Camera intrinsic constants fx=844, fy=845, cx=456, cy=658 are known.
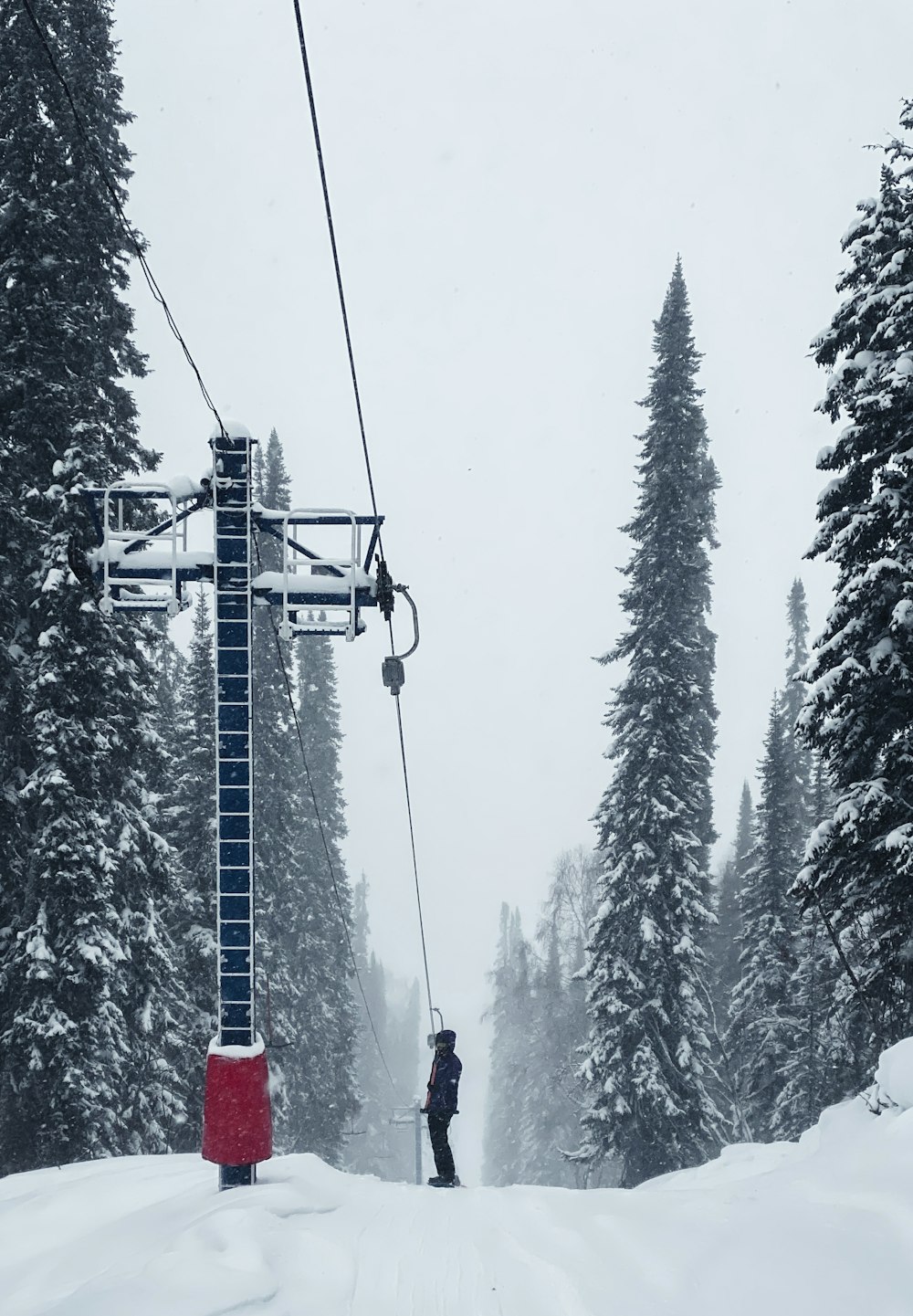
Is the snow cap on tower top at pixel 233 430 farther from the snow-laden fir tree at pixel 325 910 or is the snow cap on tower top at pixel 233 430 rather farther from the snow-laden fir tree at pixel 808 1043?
the snow-laden fir tree at pixel 325 910

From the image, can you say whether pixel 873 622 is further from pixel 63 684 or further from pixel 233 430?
pixel 63 684

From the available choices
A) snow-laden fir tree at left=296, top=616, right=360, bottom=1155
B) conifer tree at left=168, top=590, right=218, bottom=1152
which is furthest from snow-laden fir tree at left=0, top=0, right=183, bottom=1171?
snow-laden fir tree at left=296, top=616, right=360, bottom=1155

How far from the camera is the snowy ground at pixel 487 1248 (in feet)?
15.1

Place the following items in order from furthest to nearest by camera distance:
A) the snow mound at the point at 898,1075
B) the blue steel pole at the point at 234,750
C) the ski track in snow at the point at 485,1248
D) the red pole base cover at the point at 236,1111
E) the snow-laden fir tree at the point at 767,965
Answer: the snow-laden fir tree at the point at 767,965 < the blue steel pole at the point at 234,750 < the red pole base cover at the point at 236,1111 < the snow mound at the point at 898,1075 < the ski track in snow at the point at 485,1248

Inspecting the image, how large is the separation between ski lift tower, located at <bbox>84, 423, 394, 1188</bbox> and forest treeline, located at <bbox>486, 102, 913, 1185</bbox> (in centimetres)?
592

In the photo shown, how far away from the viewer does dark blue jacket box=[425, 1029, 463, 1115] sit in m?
9.52

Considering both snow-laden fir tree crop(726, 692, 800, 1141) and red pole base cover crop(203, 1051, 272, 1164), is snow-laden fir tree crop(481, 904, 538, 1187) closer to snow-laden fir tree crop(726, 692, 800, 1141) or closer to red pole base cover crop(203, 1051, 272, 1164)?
snow-laden fir tree crop(726, 692, 800, 1141)

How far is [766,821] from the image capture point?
25453mm

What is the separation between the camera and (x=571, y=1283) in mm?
5160

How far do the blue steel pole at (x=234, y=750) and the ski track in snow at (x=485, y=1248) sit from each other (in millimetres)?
1572

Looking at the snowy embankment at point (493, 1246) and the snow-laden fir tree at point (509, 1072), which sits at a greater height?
the snowy embankment at point (493, 1246)

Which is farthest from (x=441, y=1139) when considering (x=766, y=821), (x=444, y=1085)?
(x=766, y=821)

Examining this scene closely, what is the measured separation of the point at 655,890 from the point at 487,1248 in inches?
544

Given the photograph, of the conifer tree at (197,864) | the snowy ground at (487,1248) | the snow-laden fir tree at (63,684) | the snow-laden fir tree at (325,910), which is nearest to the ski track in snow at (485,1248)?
the snowy ground at (487,1248)
